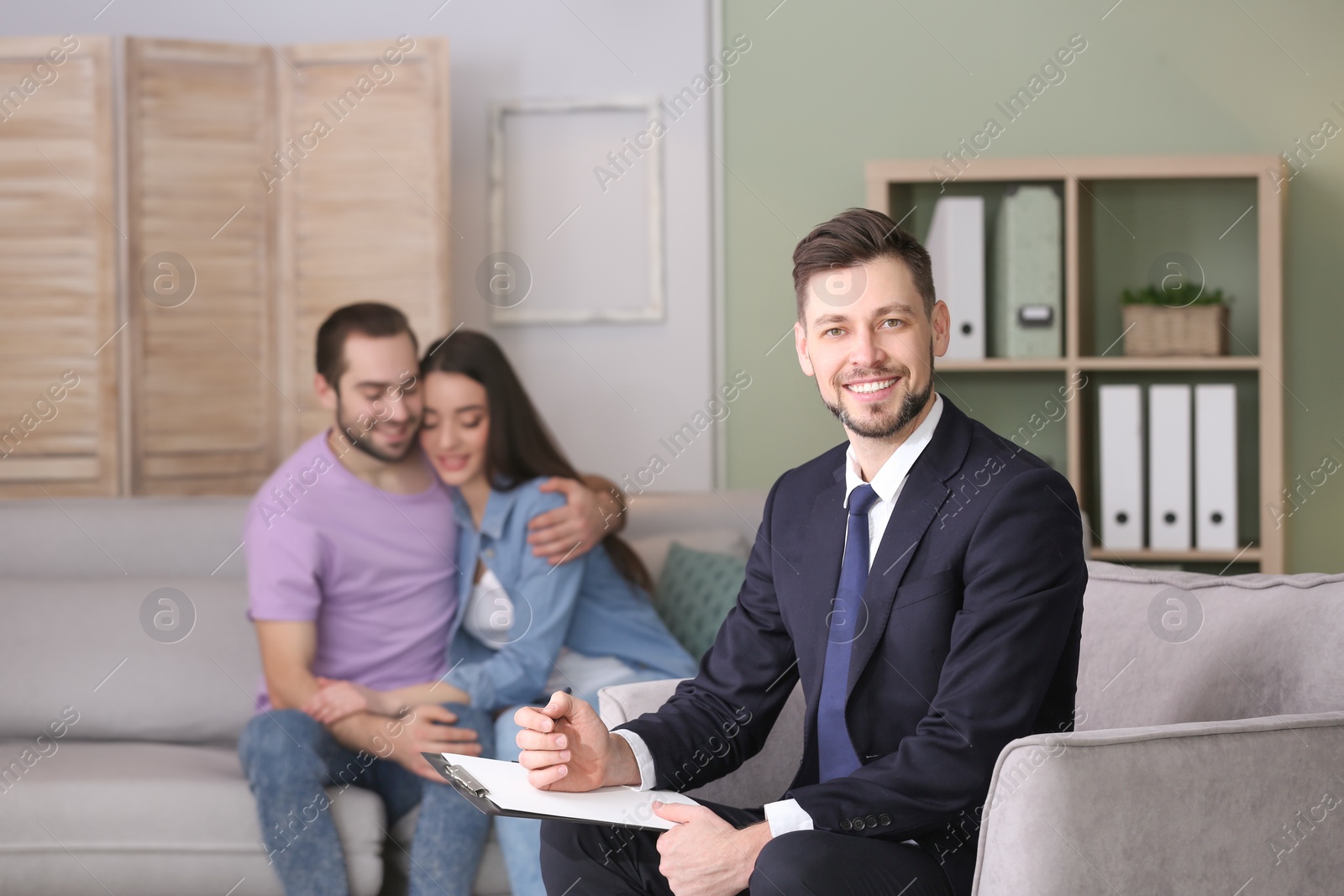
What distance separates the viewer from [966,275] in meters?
2.74

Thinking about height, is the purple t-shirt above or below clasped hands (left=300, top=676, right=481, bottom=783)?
above

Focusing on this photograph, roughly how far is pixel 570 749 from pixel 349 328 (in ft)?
3.65

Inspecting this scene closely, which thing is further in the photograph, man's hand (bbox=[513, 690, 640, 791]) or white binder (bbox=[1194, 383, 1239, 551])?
white binder (bbox=[1194, 383, 1239, 551])

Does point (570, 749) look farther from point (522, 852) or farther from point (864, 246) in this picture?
point (864, 246)

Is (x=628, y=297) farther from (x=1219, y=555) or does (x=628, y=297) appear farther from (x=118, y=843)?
(x=118, y=843)

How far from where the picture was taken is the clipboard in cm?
118

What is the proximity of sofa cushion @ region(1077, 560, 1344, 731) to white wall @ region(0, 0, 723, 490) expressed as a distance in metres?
1.59

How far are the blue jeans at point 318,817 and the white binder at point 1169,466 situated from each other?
1713 mm

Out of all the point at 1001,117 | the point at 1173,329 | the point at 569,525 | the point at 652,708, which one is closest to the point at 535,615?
the point at 569,525

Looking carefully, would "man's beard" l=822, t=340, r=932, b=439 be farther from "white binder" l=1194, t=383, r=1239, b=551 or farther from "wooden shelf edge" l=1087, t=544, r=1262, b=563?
"white binder" l=1194, t=383, r=1239, b=551

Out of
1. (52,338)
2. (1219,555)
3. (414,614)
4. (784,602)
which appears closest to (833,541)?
(784,602)

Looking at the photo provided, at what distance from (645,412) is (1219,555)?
4.64 feet

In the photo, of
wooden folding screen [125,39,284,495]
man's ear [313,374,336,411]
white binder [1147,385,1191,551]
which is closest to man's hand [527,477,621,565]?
man's ear [313,374,336,411]

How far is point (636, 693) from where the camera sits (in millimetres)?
1512
